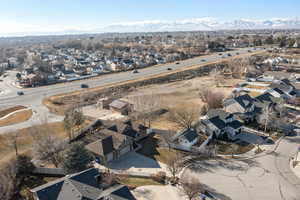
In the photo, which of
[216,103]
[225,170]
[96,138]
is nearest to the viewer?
[225,170]

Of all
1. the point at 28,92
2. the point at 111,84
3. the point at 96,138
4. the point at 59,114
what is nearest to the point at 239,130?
the point at 96,138

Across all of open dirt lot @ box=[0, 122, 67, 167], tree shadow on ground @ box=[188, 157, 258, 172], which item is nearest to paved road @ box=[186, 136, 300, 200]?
tree shadow on ground @ box=[188, 157, 258, 172]

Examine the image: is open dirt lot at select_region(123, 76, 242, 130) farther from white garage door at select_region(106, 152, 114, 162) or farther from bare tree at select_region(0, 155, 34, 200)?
A: bare tree at select_region(0, 155, 34, 200)

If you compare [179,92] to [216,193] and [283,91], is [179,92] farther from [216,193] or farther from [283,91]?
[216,193]

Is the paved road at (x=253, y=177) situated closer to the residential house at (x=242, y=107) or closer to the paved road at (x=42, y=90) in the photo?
the residential house at (x=242, y=107)

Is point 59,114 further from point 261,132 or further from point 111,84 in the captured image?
point 261,132

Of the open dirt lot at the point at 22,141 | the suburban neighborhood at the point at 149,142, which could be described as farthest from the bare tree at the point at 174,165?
the open dirt lot at the point at 22,141
